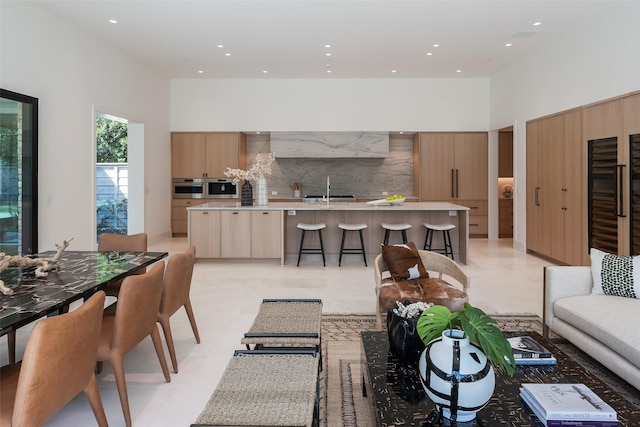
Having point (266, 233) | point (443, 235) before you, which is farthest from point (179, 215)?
point (443, 235)

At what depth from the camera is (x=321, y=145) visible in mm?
9289

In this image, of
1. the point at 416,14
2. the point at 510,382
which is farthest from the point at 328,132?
the point at 510,382

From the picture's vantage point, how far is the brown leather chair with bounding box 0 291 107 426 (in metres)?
1.52

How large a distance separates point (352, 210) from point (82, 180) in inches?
158

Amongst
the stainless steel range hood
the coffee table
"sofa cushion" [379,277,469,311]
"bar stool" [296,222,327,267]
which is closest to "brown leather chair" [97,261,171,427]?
the coffee table

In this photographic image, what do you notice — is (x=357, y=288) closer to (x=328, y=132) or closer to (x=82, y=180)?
(x=82, y=180)

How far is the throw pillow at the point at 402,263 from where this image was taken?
366cm

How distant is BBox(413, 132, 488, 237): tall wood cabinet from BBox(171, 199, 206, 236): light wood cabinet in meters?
4.98

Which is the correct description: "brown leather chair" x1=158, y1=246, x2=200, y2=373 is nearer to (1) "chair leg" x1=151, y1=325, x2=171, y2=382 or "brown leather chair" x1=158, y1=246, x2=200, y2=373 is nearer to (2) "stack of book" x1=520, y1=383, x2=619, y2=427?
(1) "chair leg" x1=151, y1=325, x2=171, y2=382

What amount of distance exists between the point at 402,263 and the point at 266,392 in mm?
2118

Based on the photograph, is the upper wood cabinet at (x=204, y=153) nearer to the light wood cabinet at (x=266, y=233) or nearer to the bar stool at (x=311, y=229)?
the light wood cabinet at (x=266, y=233)

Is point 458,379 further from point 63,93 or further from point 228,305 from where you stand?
point 63,93

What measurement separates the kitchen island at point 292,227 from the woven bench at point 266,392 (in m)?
4.35

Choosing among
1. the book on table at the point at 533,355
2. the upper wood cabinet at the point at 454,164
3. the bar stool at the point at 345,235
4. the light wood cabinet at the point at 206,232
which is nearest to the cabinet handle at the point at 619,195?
the bar stool at the point at 345,235
